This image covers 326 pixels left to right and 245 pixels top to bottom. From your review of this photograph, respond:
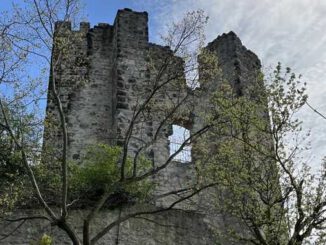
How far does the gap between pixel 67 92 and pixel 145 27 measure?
3.56 meters

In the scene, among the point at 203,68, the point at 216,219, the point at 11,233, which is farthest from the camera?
the point at 216,219

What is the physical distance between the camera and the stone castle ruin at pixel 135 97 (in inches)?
541

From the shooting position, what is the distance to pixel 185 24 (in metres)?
12.2

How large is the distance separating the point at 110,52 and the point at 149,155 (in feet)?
14.8

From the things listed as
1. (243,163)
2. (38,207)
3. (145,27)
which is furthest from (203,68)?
(145,27)

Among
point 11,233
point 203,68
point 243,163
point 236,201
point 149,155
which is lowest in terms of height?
point 11,233

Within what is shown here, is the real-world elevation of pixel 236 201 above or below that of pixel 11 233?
above

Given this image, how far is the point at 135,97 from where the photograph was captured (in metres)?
16.5

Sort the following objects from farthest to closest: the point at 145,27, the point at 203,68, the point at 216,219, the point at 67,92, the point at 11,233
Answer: the point at 145,27 < the point at 67,92 < the point at 216,219 < the point at 203,68 < the point at 11,233

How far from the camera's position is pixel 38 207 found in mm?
12039

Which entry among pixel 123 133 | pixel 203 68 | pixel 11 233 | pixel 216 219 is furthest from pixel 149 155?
pixel 11 233

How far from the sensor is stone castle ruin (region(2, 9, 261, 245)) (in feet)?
45.1

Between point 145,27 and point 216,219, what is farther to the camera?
point 145,27

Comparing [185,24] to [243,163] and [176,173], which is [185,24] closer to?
[243,163]
